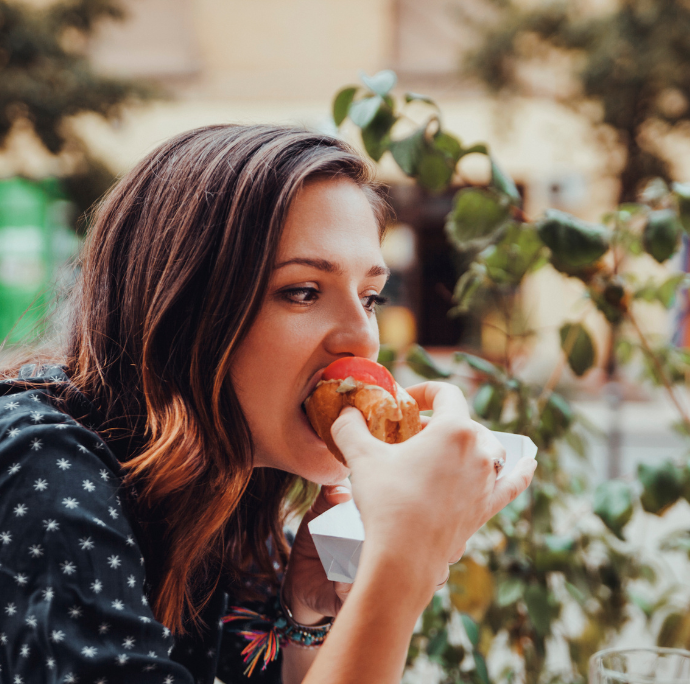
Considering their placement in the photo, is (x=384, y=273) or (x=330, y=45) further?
(x=330, y=45)

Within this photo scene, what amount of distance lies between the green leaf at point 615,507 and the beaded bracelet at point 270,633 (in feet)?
2.11

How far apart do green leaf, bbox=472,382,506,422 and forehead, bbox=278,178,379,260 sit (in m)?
0.55

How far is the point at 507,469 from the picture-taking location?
134 cm

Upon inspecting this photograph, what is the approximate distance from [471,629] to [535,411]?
0.53m

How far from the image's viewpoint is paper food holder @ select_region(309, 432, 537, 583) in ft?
4.15

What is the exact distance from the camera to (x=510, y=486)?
3.60 ft

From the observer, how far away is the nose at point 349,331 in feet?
3.95

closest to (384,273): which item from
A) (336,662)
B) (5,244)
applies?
(336,662)

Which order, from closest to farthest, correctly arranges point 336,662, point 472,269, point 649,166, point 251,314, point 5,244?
point 336,662
point 251,314
point 472,269
point 649,166
point 5,244

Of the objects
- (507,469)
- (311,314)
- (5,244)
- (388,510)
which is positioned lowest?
(5,244)

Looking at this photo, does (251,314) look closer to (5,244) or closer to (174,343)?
(174,343)

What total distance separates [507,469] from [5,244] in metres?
8.82

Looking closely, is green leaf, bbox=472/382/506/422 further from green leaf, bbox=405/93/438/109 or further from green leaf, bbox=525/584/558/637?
green leaf, bbox=405/93/438/109

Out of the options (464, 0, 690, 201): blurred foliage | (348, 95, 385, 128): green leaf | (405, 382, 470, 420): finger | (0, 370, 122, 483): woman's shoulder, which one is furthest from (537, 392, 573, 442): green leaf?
(464, 0, 690, 201): blurred foliage
